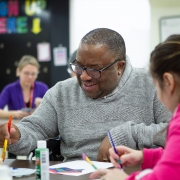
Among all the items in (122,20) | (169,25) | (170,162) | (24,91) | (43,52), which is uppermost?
(122,20)

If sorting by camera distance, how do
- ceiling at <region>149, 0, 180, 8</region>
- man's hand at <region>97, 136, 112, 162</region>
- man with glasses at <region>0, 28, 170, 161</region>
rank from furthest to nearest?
1. ceiling at <region>149, 0, 180, 8</region>
2. man with glasses at <region>0, 28, 170, 161</region>
3. man's hand at <region>97, 136, 112, 162</region>

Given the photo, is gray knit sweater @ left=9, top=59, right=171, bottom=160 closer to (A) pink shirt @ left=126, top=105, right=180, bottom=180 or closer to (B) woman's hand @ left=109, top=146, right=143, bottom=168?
(B) woman's hand @ left=109, top=146, right=143, bottom=168

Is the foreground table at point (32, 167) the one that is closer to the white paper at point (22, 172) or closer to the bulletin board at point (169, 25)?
the white paper at point (22, 172)

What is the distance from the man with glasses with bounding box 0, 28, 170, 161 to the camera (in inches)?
79.9

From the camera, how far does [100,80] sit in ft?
6.85

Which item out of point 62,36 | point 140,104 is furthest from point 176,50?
point 62,36

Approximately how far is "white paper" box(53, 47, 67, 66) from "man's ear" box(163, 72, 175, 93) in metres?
5.51

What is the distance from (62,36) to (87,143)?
4730mm

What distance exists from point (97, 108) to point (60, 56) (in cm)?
462

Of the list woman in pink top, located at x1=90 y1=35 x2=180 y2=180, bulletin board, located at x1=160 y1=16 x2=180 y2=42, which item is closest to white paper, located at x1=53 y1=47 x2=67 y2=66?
bulletin board, located at x1=160 y1=16 x2=180 y2=42

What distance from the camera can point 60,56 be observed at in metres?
6.70

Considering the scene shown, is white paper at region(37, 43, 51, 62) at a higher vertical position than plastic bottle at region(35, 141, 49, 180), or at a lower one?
higher

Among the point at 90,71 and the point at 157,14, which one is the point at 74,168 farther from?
the point at 157,14

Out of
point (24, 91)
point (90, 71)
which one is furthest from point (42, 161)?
point (24, 91)
